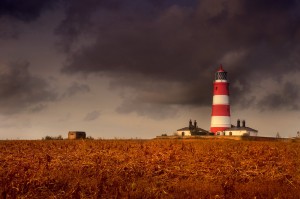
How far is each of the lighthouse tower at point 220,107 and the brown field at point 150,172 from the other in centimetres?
3864

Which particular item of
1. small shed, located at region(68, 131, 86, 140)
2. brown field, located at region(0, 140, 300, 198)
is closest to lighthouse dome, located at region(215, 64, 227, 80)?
small shed, located at region(68, 131, 86, 140)

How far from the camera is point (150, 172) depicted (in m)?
16.8

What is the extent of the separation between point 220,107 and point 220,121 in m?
1.89

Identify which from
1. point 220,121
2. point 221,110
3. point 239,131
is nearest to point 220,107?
point 221,110

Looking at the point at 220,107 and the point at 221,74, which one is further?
the point at 221,74

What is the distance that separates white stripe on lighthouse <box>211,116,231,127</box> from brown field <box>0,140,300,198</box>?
38432 millimetres

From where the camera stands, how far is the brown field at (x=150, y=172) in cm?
1330

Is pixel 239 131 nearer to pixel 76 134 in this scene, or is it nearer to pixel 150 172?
pixel 76 134

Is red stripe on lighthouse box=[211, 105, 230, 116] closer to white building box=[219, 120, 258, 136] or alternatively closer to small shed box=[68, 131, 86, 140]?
white building box=[219, 120, 258, 136]

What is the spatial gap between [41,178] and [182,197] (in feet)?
→ 14.5

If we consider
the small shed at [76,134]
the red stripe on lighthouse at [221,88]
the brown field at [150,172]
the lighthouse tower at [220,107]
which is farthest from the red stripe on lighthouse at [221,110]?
the brown field at [150,172]

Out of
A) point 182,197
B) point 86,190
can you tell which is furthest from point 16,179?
point 182,197

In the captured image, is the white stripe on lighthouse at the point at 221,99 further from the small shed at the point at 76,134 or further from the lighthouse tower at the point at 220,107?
the small shed at the point at 76,134

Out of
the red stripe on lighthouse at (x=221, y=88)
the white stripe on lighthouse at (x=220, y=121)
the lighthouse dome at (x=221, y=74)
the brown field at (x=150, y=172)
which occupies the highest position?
the lighthouse dome at (x=221, y=74)
